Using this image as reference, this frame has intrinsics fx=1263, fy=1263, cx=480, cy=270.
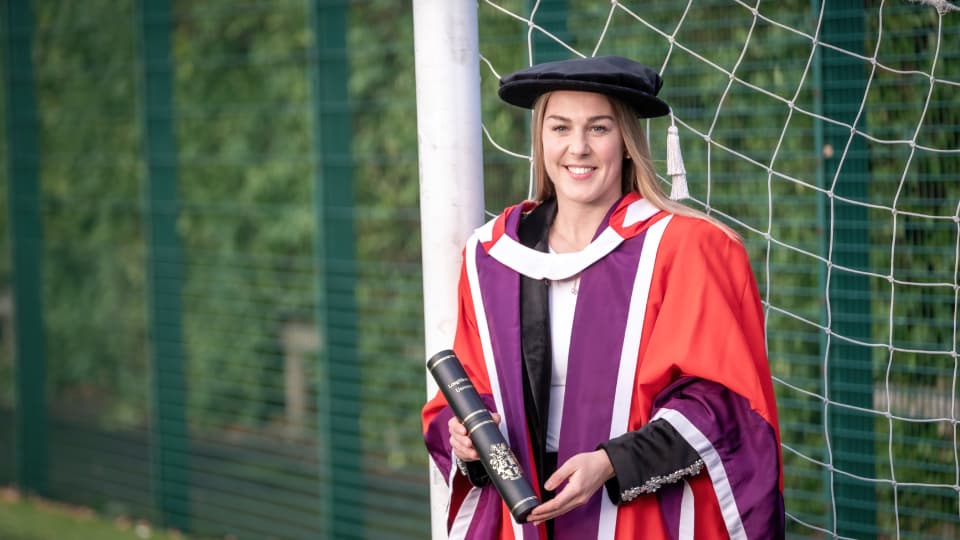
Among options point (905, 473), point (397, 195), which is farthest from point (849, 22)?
point (397, 195)

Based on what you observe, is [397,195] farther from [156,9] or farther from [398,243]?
[156,9]

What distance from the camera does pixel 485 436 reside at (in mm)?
2455

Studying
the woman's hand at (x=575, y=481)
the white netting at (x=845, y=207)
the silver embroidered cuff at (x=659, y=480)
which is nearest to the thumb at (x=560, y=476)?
the woman's hand at (x=575, y=481)

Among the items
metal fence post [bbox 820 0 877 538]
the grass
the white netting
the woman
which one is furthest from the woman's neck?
the grass

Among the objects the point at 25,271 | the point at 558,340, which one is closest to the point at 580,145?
the point at 558,340

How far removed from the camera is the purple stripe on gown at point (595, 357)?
99.0 inches

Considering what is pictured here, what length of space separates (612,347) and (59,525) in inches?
173

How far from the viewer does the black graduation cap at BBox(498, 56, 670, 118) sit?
2.46m

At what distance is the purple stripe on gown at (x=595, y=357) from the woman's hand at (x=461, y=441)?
0.54 ft

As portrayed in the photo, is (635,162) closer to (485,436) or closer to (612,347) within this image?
(612,347)

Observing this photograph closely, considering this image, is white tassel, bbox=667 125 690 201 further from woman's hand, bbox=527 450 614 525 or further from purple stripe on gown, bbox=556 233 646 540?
woman's hand, bbox=527 450 614 525

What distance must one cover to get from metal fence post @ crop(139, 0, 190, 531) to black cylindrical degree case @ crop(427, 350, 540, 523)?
352cm

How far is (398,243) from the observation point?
591 centimetres

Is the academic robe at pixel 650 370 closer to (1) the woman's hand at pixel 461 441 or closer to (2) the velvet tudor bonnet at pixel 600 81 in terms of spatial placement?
(1) the woman's hand at pixel 461 441
